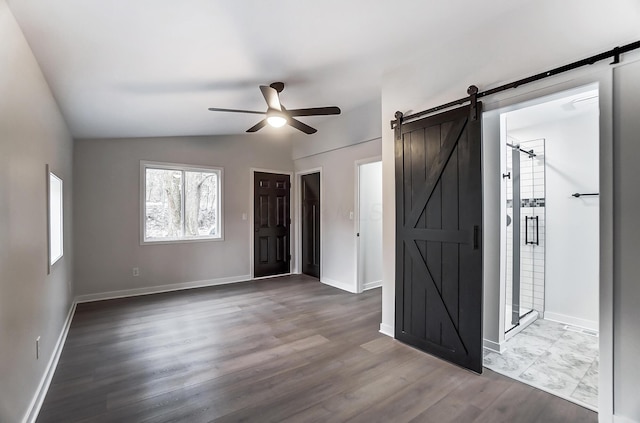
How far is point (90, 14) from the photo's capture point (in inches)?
69.3

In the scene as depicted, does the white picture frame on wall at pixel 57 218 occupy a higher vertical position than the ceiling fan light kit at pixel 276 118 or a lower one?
lower

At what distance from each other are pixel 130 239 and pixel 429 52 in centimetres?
472

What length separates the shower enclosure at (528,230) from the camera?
3.40m

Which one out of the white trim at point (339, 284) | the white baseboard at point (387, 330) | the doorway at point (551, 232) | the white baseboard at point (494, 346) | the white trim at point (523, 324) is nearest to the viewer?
the white baseboard at point (494, 346)

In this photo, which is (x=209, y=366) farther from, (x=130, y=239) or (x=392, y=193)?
(x=130, y=239)

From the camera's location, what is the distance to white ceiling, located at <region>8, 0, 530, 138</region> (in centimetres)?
186

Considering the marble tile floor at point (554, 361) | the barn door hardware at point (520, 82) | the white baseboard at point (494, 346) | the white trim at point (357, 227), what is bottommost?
the marble tile floor at point (554, 361)

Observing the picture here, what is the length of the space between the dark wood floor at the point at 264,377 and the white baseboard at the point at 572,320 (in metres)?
1.73

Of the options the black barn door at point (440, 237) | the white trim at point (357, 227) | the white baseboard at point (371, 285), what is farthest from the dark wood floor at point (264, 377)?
the white baseboard at point (371, 285)

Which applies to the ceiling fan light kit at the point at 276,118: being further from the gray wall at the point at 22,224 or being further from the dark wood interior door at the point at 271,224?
the dark wood interior door at the point at 271,224

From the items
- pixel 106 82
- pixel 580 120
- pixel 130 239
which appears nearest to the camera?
pixel 106 82

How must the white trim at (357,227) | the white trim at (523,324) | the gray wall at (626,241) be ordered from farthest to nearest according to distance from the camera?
1. the white trim at (357,227)
2. the white trim at (523,324)
3. the gray wall at (626,241)

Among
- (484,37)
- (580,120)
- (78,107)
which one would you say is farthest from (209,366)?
(580,120)

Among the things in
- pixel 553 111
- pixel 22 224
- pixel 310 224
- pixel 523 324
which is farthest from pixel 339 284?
pixel 22 224
